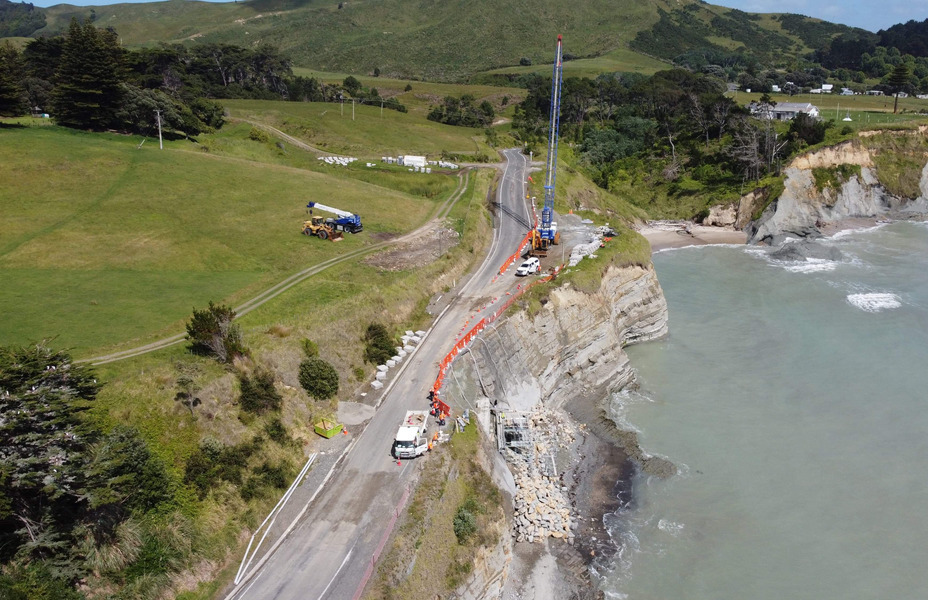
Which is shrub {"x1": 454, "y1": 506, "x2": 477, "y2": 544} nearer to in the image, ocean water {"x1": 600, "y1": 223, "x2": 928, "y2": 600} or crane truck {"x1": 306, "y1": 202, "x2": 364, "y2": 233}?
ocean water {"x1": 600, "y1": 223, "x2": 928, "y2": 600}

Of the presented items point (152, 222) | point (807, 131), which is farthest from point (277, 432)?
point (807, 131)

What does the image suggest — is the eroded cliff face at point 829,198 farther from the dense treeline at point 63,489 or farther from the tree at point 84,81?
the tree at point 84,81

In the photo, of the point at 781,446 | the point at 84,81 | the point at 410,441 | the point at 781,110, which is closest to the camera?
the point at 410,441

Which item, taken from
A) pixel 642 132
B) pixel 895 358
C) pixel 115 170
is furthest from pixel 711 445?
pixel 642 132

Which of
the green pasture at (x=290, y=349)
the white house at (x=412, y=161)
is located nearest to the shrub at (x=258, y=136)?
the white house at (x=412, y=161)

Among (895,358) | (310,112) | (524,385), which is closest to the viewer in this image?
(524,385)

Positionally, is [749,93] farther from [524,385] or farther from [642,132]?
[524,385]

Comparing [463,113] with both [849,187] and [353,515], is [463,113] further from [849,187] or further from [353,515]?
[353,515]
